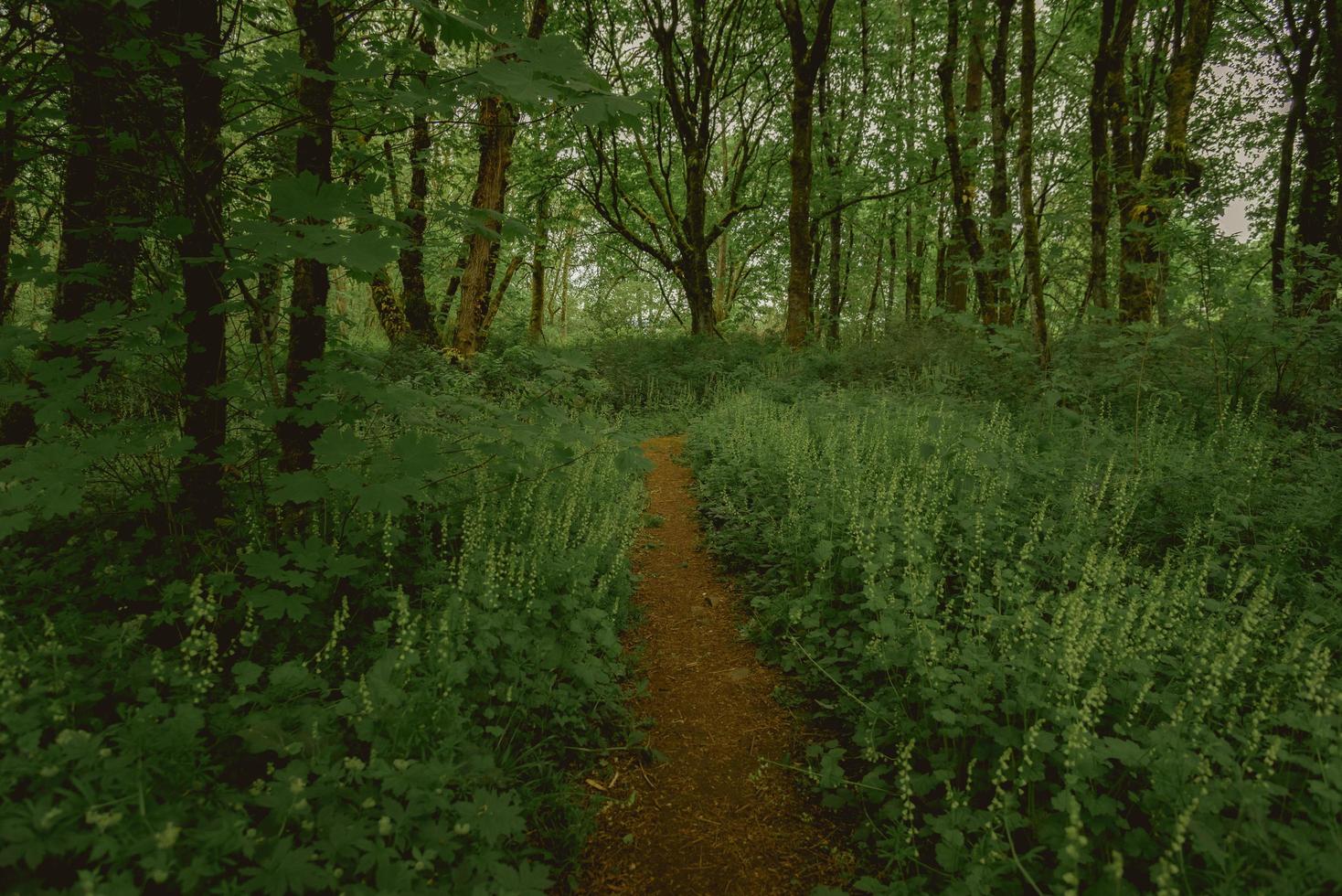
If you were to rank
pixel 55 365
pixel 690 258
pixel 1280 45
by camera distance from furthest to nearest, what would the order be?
pixel 690 258 < pixel 1280 45 < pixel 55 365

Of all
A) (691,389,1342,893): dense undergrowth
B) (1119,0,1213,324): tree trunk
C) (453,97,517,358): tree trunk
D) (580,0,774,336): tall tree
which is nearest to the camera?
(691,389,1342,893): dense undergrowth

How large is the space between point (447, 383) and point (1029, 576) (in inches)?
314

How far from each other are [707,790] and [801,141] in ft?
44.7

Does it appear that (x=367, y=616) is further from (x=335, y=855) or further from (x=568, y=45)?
(x=568, y=45)

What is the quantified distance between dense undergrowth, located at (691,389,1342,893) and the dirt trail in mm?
268

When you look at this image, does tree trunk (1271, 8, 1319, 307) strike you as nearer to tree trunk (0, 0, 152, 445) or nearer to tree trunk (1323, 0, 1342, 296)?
tree trunk (1323, 0, 1342, 296)

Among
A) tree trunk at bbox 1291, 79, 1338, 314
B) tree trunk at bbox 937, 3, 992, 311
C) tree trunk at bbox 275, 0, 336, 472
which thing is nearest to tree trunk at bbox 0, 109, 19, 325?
tree trunk at bbox 275, 0, 336, 472

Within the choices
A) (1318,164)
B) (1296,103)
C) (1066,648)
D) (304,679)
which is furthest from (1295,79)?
(304,679)

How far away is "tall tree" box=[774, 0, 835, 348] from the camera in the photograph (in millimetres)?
12344

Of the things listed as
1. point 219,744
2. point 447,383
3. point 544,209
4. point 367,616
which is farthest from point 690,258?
point 219,744

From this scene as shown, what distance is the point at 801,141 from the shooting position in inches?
509

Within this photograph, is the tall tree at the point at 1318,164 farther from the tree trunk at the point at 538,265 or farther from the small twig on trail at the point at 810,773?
the tree trunk at the point at 538,265

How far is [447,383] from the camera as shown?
8.79 metres

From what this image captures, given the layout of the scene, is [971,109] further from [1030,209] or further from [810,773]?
[810,773]
